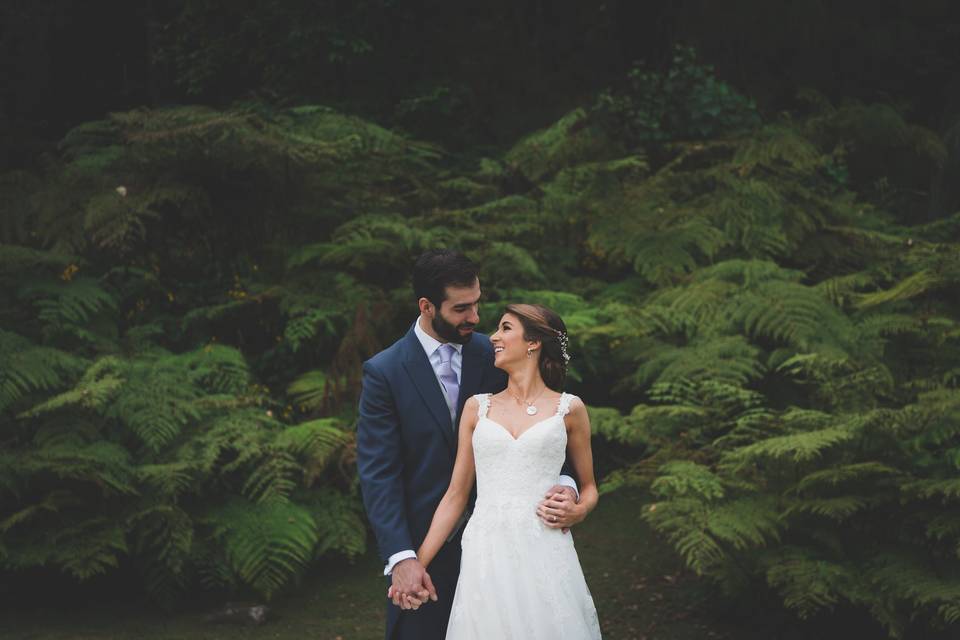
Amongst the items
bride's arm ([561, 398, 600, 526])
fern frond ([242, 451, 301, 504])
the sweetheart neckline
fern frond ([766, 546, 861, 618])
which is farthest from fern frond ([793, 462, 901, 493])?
fern frond ([242, 451, 301, 504])

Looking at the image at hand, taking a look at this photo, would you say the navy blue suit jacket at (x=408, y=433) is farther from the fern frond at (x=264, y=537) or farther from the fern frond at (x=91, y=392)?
the fern frond at (x=91, y=392)

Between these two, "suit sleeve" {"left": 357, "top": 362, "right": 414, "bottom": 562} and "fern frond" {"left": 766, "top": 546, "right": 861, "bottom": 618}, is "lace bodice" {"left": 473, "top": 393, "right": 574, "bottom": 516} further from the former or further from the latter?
"fern frond" {"left": 766, "top": 546, "right": 861, "bottom": 618}

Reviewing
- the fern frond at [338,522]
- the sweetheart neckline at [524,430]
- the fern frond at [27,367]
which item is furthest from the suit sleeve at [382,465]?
the fern frond at [27,367]

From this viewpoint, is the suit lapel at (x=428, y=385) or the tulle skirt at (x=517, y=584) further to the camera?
the suit lapel at (x=428, y=385)

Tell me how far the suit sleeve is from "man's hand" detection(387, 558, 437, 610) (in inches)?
2.4

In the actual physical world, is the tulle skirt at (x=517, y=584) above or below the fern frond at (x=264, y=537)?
above

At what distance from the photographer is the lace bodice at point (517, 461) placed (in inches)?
128

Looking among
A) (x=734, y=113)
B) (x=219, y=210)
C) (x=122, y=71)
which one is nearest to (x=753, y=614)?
(x=219, y=210)

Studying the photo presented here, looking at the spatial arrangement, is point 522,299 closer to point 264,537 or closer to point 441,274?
point 264,537

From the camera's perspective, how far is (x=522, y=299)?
730 centimetres

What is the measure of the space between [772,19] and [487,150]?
396 cm

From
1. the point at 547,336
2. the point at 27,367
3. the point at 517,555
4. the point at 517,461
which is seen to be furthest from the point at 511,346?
the point at 27,367

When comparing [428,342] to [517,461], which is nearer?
[517,461]

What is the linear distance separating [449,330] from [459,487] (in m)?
0.56
